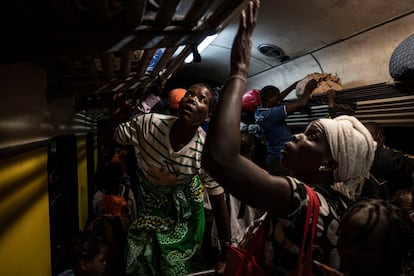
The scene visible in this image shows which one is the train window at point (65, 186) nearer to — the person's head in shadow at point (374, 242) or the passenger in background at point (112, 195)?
the passenger in background at point (112, 195)

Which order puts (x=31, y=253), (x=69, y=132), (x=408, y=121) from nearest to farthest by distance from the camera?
1. (x=31, y=253)
2. (x=408, y=121)
3. (x=69, y=132)

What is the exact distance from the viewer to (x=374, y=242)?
1.01 m

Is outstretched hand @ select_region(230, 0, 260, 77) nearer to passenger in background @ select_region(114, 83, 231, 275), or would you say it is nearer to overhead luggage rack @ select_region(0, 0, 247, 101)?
overhead luggage rack @ select_region(0, 0, 247, 101)

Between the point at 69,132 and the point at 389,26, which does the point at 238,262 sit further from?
the point at 389,26

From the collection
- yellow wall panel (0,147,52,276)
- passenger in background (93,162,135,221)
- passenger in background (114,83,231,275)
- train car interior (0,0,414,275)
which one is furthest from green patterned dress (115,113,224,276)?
passenger in background (93,162,135,221)

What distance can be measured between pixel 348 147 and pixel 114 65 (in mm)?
1305

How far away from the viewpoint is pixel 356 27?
3350 millimetres

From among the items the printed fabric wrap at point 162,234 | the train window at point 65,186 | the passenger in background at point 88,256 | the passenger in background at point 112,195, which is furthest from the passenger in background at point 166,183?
the train window at point 65,186

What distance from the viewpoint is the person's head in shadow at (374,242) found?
39.9 inches

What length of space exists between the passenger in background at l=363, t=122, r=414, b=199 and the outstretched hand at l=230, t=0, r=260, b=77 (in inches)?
77.1

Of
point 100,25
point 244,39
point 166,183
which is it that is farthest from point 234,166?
point 166,183

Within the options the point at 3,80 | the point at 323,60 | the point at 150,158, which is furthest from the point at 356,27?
the point at 3,80

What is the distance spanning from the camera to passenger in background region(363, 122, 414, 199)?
266 cm

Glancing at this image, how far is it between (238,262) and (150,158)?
98 centimetres
